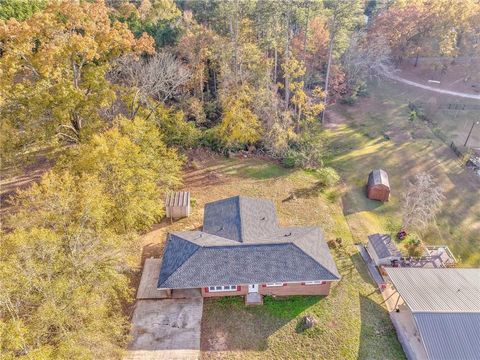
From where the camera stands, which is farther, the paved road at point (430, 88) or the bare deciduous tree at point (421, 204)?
the paved road at point (430, 88)

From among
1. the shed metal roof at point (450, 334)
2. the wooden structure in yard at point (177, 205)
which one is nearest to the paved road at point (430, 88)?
the shed metal roof at point (450, 334)

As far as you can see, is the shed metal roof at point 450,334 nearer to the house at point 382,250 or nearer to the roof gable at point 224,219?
the house at point 382,250

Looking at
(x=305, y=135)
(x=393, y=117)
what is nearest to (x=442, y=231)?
(x=305, y=135)

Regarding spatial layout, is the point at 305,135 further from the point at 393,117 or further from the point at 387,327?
the point at 387,327

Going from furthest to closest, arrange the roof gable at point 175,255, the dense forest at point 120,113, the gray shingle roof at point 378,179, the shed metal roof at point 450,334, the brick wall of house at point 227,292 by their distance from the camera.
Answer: the gray shingle roof at point 378,179 < the brick wall of house at point 227,292 < the roof gable at point 175,255 < the shed metal roof at point 450,334 < the dense forest at point 120,113

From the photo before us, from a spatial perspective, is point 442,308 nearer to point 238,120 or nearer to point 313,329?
point 313,329

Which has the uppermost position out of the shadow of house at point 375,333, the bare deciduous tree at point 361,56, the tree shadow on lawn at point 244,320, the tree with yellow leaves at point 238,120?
the bare deciduous tree at point 361,56

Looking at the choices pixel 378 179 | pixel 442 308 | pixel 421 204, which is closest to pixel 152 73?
pixel 378 179
